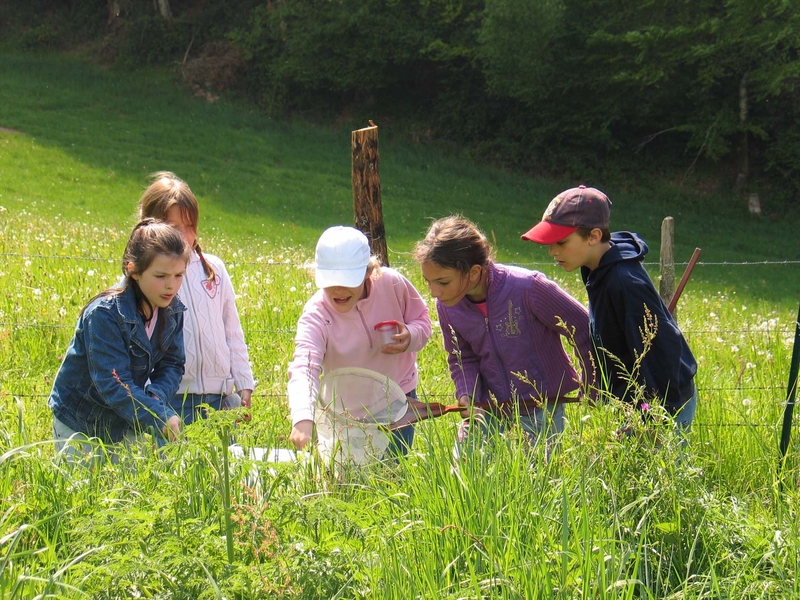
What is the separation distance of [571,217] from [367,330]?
1.07 meters

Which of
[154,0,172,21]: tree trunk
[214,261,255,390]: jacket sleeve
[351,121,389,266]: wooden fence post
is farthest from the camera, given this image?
[154,0,172,21]: tree trunk

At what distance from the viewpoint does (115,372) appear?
3408 millimetres

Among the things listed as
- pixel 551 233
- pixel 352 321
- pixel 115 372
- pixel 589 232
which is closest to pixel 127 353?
pixel 115 372

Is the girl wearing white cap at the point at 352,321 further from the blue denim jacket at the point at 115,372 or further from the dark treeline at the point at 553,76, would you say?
the dark treeline at the point at 553,76

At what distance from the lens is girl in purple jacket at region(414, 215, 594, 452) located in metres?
3.60

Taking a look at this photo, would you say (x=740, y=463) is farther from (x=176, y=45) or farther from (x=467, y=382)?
(x=176, y=45)

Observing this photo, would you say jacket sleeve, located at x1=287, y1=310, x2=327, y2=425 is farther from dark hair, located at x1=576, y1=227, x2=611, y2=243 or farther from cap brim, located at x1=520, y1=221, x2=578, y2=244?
dark hair, located at x1=576, y1=227, x2=611, y2=243

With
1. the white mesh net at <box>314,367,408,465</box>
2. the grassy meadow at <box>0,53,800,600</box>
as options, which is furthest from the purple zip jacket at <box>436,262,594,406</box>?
the white mesh net at <box>314,367,408,465</box>

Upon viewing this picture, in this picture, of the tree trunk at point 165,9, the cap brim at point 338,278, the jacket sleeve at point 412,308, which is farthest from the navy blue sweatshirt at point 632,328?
the tree trunk at point 165,9

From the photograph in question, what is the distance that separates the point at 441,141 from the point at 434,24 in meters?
5.08

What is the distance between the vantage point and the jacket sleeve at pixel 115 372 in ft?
11.4

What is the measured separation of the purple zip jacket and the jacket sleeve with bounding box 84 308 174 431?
1310 millimetres

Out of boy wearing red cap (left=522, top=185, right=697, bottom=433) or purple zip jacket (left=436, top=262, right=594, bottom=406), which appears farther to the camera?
purple zip jacket (left=436, top=262, right=594, bottom=406)

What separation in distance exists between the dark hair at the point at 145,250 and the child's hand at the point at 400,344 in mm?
975
